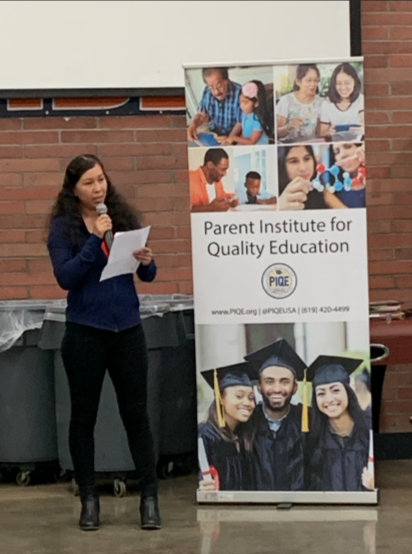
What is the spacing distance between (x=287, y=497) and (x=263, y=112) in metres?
1.80

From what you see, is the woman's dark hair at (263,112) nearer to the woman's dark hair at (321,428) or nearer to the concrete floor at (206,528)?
the woman's dark hair at (321,428)

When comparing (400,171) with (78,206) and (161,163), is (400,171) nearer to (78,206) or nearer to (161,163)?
(161,163)

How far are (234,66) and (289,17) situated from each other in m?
1.44

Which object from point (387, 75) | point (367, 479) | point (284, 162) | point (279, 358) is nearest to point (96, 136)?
point (284, 162)

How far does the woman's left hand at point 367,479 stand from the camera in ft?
15.0

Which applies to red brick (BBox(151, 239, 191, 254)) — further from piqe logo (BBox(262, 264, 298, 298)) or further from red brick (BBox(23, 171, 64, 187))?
piqe logo (BBox(262, 264, 298, 298))

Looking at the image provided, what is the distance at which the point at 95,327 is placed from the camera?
13.5 feet

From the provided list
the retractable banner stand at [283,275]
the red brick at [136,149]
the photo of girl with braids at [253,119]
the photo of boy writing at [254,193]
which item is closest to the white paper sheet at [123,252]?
the retractable banner stand at [283,275]

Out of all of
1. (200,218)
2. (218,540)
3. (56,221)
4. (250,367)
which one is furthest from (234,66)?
(218,540)

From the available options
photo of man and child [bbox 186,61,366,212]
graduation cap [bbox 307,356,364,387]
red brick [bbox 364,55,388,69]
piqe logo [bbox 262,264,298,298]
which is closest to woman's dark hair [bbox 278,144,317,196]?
photo of man and child [bbox 186,61,366,212]

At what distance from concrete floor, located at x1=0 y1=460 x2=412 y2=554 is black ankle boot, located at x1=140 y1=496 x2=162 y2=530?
4cm

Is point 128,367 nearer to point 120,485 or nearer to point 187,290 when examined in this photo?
point 120,485

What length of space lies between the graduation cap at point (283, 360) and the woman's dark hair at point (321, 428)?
→ 0.14ft

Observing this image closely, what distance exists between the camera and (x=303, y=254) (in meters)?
4.54
